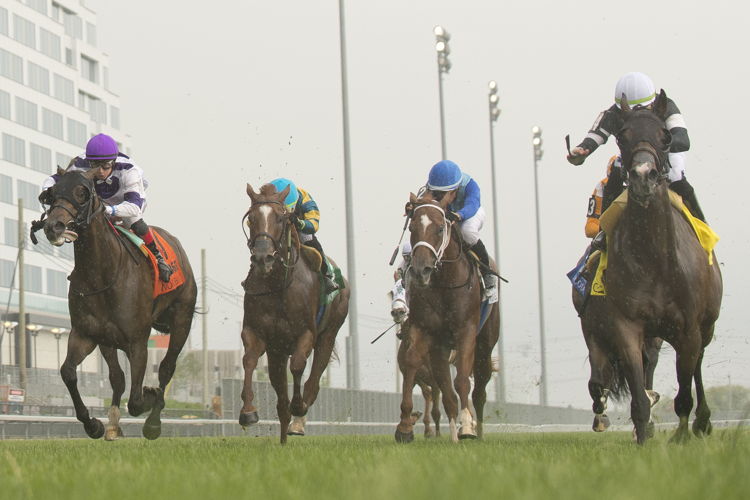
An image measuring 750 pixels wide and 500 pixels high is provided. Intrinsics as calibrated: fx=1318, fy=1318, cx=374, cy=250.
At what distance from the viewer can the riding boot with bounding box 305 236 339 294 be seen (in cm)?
1499

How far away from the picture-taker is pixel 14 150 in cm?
8819

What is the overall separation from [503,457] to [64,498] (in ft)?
10.8

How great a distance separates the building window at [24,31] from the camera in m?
89.0

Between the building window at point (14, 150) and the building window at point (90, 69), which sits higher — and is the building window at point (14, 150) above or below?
below

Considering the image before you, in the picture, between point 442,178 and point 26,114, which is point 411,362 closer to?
point 442,178

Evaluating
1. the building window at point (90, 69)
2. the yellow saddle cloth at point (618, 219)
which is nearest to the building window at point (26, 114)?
the building window at point (90, 69)

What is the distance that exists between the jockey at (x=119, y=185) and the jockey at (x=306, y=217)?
57.1 inches

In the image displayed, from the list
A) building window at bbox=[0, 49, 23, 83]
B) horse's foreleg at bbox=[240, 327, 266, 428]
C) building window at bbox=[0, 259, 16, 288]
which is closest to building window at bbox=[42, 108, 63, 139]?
building window at bbox=[0, 49, 23, 83]

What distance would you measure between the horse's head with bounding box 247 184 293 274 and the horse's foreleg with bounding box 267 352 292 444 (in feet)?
4.15

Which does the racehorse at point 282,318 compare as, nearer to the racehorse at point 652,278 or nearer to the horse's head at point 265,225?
the horse's head at point 265,225

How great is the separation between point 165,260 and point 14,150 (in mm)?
77397

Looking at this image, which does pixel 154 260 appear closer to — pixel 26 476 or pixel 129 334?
pixel 129 334

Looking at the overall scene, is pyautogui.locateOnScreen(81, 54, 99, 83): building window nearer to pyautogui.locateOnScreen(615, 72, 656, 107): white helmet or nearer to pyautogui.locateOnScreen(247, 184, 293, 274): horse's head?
pyautogui.locateOnScreen(247, 184, 293, 274): horse's head

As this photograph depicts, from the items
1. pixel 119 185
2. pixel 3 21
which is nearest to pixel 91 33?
pixel 3 21
